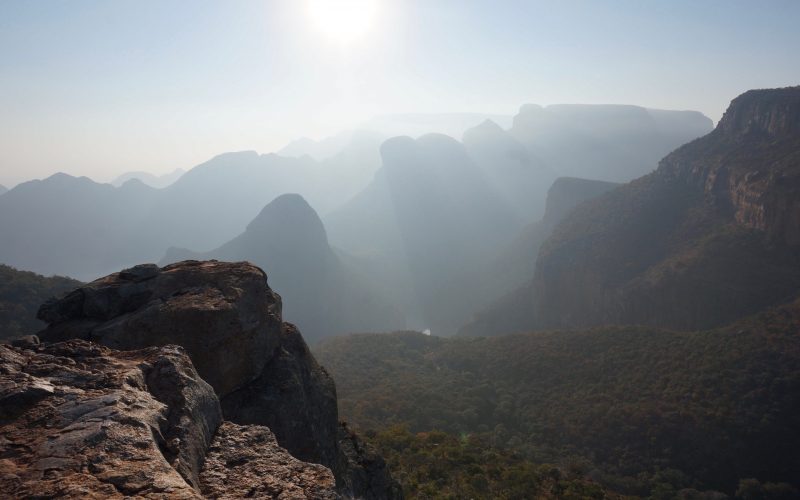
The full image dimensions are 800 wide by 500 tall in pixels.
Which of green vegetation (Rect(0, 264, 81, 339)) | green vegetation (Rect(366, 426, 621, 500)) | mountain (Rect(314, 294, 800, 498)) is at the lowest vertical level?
mountain (Rect(314, 294, 800, 498))

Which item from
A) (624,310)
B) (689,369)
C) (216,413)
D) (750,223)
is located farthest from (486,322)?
(216,413)

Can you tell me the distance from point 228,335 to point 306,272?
402 ft

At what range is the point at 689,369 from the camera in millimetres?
35781

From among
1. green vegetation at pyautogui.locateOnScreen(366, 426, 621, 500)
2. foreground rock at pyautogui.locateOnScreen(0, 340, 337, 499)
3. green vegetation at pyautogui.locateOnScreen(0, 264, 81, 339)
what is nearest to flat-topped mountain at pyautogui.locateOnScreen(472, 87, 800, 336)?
green vegetation at pyautogui.locateOnScreen(366, 426, 621, 500)

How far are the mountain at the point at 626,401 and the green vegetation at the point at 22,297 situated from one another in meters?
24.9

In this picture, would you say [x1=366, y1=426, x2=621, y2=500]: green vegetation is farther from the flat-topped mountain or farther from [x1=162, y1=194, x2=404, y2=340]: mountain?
[x1=162, y1=194, x2=404, y2=340]: mountain

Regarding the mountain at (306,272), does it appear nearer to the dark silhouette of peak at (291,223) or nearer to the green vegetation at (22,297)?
the dark silhouette of peak at (291,223)

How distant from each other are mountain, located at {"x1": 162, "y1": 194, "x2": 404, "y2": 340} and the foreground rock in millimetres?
105912

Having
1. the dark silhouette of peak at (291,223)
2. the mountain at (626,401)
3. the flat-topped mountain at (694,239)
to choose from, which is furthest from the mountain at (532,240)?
the mountain at (626,401)

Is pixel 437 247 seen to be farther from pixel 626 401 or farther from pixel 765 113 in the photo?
pixel 626 401

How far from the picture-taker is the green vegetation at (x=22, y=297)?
32.0 m

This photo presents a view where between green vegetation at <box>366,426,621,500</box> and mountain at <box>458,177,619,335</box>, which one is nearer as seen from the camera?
green vegetation at <box>366,426,621,500</box>

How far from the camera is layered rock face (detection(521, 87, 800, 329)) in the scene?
170ft

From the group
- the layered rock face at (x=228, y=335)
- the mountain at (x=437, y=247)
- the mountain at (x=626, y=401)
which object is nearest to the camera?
the layered rock face at (x=228, y=335)
